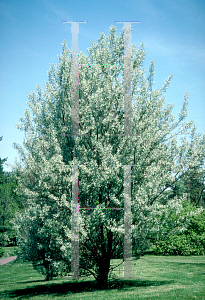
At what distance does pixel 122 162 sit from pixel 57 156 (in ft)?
5.30

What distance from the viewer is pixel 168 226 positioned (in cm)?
758

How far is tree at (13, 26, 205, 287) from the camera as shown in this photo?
711cm

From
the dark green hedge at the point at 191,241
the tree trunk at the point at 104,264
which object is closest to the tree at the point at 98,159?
the tree trunk at the point at 104,264

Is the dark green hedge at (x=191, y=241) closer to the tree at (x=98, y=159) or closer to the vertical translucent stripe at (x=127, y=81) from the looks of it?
the tree at (x=98, y=159)

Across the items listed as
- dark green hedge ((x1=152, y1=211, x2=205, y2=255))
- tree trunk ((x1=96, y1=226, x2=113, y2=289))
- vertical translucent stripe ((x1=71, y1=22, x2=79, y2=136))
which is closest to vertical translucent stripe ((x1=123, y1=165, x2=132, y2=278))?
tree trunk ((x1=96, y1=226, x2=113, y2=289))

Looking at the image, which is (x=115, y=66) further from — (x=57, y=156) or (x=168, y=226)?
(x=168, y=226)

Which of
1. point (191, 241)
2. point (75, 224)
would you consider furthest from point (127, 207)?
point (191, 241)

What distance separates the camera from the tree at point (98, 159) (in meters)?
7.11

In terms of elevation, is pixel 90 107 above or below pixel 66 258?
above

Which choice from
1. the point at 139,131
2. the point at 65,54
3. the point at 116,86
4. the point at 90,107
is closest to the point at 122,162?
the point at 139,131

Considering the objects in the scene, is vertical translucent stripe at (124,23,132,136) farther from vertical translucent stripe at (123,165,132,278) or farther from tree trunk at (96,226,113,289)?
tree trunk at (96,226,113,289)

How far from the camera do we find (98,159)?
7.73 metres

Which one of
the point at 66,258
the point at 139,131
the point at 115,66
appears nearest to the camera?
the point at 66,258

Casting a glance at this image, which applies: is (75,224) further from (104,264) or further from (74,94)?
(74,94)
